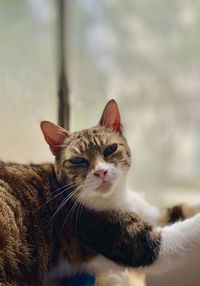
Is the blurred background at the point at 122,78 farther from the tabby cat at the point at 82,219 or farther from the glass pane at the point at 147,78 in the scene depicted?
the tabby cat at the point at 82,219

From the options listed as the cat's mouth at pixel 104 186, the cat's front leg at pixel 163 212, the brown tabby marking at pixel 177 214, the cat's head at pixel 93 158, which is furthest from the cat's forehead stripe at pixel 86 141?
the brown tabby marking at pixel 177 214

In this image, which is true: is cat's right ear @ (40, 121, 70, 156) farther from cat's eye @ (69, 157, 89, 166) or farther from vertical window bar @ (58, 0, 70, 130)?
vertical window bar @ (58, 0, 70, 130)

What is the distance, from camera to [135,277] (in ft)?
4.43

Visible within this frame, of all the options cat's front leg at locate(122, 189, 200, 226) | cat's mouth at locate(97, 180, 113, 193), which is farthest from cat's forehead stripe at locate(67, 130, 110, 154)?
cat's front leg at locate(122, 189, 200, 226)

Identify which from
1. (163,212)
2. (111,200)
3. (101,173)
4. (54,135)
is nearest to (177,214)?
(163,212)

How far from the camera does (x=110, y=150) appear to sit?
47.6 inches

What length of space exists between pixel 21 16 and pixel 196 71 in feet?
2.25

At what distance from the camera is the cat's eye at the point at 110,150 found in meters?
1.20

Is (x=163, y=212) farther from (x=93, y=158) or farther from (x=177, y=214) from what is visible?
(x=93, y=158)

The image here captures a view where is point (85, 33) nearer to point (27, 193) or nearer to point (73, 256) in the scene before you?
point (27, 193)

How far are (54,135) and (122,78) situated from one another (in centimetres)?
50

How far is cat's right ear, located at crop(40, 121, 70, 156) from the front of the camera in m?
1.20

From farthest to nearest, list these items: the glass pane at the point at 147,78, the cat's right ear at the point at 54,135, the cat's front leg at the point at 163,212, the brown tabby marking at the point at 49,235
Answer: the glass pane at the point at 147,78 → the cat's front leg at the point at 163,212 → the cat's right ear at the point at 54,135 → the brown tabby marking at the point at 49,235

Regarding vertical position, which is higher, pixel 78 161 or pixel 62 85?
pixel 62 85
